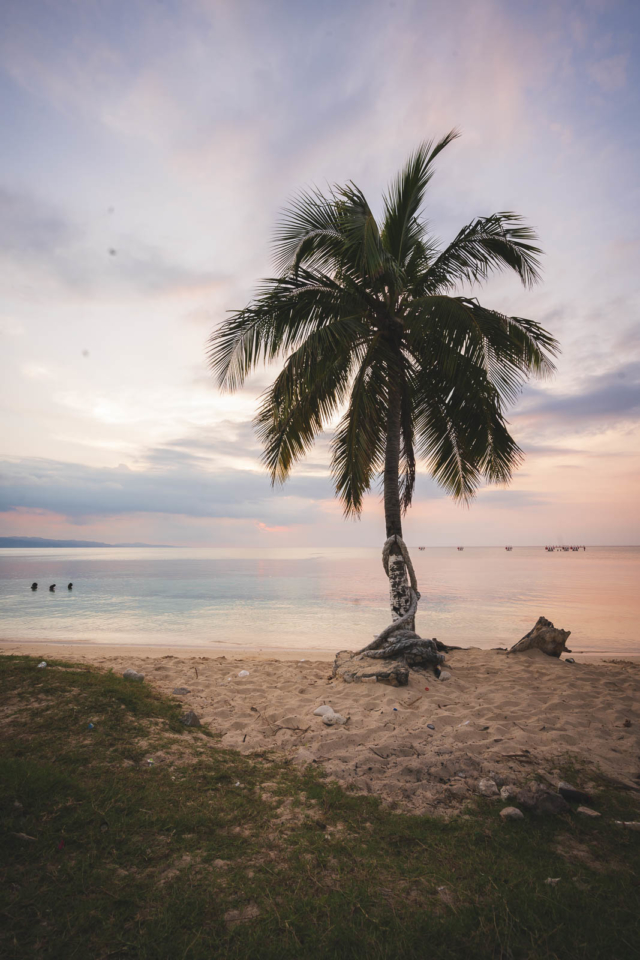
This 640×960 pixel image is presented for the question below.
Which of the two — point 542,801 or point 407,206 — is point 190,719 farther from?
point 407,206

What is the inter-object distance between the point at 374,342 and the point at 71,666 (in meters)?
7.00

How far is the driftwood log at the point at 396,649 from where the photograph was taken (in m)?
6.77

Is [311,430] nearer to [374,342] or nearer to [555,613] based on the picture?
[374,342]

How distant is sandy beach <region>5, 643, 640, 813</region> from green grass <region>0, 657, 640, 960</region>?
1.43ft

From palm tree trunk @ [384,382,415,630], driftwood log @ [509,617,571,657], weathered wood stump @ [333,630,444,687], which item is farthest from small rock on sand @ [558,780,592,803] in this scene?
driftwood log @ [509,617,571,657]

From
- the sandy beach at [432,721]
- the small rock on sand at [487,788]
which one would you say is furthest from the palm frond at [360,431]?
the small rock on sand at [487,788]

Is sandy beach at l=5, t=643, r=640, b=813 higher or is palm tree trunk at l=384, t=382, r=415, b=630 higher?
palm tree trunk at l=384, t=382, r=415, b=630

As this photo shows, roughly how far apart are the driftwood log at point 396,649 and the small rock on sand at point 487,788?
2.94 meters

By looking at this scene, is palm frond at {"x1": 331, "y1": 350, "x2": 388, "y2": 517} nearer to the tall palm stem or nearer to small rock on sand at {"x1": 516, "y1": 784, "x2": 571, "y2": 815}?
the tall palm stem

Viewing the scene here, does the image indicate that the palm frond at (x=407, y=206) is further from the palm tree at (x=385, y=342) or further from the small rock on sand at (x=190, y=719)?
the small rock on sand at (x=190, y=719)

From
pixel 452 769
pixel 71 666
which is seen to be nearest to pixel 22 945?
pixel 452 769

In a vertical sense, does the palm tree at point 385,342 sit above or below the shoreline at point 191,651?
above

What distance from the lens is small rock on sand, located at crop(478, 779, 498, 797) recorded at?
3523 mm

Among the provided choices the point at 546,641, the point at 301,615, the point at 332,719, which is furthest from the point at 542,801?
the point at 301,615
